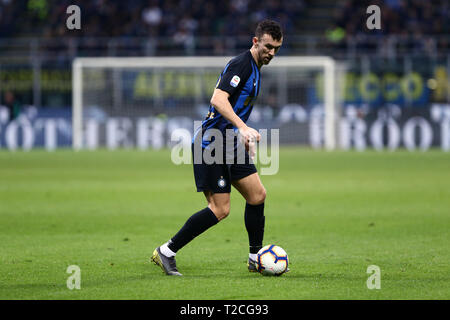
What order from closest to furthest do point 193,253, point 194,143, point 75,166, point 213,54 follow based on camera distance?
point 194,143 < point 193,253 < point 75,166 < point 213,54

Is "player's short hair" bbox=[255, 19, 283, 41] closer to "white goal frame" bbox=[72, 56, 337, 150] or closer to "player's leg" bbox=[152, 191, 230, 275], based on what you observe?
"player's leg" bbox=[152, 191, 230, 275]

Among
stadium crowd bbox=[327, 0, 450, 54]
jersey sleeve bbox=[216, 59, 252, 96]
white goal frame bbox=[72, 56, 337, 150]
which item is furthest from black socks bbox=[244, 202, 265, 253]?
stadium crowd bbox=[327, 0, 450, 54]

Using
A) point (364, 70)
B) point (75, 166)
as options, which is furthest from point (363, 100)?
point (75, 166)

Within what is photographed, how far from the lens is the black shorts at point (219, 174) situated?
7016 millimetres

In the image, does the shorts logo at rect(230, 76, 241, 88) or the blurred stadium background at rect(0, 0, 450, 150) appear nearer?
the shorts logo at rect(230, 76, 241, 88)

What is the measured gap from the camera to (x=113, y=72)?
29.3m

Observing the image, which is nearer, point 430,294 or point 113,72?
point 430,294

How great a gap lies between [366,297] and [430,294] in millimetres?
517

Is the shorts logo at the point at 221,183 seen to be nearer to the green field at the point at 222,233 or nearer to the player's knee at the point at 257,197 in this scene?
the player's knee at the point at 257,197

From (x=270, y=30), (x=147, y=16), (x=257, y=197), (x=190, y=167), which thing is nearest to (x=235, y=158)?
(x=257, y=197)

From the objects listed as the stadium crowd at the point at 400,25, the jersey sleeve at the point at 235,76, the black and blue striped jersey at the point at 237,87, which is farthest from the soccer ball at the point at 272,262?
the stadium crowd at the point at 400,25

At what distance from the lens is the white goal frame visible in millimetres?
27766
